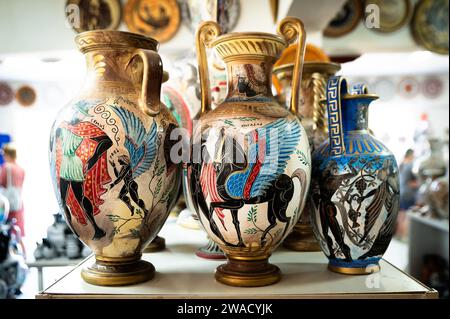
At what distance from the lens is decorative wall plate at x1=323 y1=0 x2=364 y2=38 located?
7.82 feet

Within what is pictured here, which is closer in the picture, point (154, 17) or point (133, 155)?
point (133, 155)

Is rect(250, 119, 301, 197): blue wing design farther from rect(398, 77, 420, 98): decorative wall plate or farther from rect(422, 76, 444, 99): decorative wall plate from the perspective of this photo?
rect(422, 76, 444, 99): decorative wall plate

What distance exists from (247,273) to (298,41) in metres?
0.43

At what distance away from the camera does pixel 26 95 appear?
474cm

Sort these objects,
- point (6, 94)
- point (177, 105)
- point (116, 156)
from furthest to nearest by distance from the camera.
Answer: point (6, 94) < point (177, 105) < point (116, 156)

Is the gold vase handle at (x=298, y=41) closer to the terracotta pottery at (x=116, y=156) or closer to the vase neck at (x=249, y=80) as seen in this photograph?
the vase neck at (x=249, y=80)

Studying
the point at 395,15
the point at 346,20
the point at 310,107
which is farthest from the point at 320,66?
the point at 395,15

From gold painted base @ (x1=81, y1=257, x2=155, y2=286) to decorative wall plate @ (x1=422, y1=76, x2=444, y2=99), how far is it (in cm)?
460

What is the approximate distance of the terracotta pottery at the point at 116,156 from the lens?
0.67m

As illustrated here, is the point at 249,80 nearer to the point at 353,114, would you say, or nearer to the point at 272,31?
the point at 353,114

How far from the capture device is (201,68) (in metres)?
0.77

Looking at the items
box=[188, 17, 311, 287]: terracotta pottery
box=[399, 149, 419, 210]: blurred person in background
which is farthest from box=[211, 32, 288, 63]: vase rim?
box=[399, 149, 419, 210]: blurred person in background

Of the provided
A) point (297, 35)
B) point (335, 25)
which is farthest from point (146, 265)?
point (335, 25)
